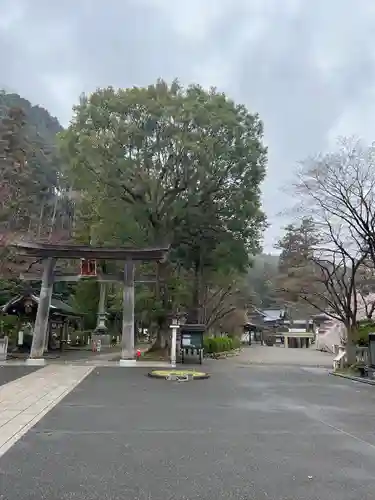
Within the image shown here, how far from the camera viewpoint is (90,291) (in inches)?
1401

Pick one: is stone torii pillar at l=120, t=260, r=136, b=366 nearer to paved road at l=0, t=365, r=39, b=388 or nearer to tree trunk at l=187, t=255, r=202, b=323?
paved road at l=0, t=365, r=39, b=388

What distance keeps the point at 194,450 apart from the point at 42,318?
1790 centimetres

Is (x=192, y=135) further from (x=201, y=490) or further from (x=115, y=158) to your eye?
(x=201, y=490)

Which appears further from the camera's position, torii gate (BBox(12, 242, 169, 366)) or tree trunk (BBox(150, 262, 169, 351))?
tree trunk (BBox(150, 262, 169, 351))

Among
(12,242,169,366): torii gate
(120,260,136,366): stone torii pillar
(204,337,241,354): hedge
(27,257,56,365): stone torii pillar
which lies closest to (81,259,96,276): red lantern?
(12,242,169,366): torii gate

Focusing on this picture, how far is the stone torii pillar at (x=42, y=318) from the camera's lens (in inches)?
863

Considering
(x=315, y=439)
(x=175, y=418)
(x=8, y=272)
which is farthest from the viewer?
(x=8, y=272)

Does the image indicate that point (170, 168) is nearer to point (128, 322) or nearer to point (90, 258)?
point (90, 258)

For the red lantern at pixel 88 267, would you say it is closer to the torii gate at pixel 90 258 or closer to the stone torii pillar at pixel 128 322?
the torii gate at pixel 90 258

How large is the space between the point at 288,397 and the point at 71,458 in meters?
7.63

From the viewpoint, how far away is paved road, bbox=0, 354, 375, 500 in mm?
4559

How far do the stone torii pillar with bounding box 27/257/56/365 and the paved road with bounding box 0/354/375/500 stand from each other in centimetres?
1135

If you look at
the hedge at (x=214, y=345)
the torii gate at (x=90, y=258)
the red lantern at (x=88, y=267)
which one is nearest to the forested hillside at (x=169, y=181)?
the torii gate at (x=90, y=258)

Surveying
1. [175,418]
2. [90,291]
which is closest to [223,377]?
[175,418]
